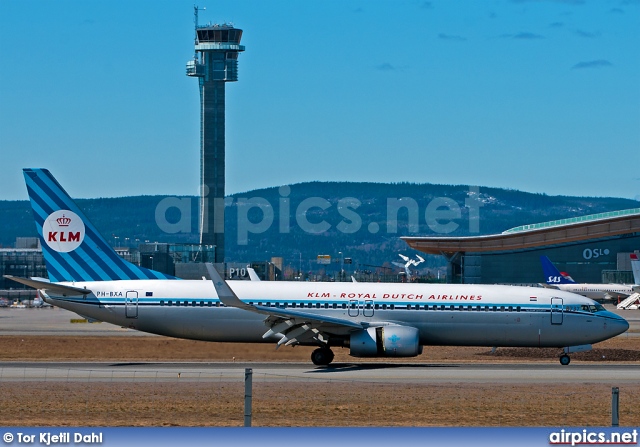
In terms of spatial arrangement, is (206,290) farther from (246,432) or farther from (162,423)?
(246,432)

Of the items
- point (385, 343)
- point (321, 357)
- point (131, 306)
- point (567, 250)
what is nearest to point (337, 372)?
point (321, 357)

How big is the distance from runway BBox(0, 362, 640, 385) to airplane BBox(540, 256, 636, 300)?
73051 millimetres

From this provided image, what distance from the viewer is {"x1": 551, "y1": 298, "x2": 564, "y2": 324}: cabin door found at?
4266cm

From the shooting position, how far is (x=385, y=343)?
40.5 m

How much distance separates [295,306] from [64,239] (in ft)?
33.2

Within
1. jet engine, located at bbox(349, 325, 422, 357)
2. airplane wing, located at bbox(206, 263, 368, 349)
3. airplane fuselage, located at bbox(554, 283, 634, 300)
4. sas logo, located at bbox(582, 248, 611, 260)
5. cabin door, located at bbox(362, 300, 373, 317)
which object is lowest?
jet engine, located at bbox(349, 325, 422, 357)

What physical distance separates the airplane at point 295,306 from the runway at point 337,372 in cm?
135

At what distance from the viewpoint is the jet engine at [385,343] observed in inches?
1592

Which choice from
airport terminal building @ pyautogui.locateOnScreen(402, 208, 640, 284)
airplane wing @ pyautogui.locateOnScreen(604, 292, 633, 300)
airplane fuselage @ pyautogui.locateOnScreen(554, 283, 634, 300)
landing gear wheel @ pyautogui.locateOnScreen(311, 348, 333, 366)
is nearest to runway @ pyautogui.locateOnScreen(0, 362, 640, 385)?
landing gear wheel @ pyautogui.locateOnScreen(311, 348, 333, 366)

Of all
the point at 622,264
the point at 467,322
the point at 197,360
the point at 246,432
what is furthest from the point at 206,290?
the point at 622,264

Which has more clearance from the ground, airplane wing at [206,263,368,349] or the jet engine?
airplane wing at [206,263,368,349]

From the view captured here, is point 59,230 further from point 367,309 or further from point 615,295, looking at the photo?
point 615,295

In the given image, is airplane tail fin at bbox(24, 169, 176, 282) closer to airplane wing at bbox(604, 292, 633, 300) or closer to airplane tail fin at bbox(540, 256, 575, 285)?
airplane tail fin at bbox(540, 256, 575, 285)

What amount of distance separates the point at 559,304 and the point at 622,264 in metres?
89.5
